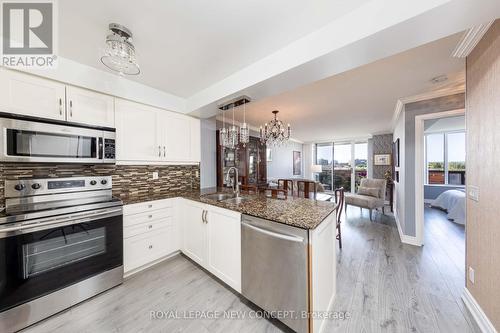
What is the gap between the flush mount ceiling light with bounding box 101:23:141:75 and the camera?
1387 mm

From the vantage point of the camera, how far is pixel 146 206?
2.24 meters

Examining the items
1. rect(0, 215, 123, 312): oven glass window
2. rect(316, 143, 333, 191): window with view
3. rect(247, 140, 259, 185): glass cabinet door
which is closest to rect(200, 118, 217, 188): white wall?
rect(247, 140, 259, 185): glass cabinet door

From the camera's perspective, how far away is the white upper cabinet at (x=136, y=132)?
222 centimetres

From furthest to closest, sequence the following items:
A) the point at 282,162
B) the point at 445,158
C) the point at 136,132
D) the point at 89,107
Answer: the point at 282,162 < the point at 445,158 < the point at 136,132 < the point at 89,107

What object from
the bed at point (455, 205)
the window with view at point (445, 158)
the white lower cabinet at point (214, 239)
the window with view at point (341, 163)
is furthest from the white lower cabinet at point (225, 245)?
the window with view at point (445, 158)

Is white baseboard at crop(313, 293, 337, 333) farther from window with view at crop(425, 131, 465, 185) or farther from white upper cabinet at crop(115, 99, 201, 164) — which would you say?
window with view at crop(425, 131, 465, 185)

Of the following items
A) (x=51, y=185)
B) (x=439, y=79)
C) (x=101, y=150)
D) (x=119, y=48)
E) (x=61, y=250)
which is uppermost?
(x=439, y=79)

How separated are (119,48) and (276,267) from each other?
2150 millimetres

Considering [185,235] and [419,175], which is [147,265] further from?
[419,175]

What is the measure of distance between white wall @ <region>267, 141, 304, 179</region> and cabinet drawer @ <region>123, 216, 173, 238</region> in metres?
4.07

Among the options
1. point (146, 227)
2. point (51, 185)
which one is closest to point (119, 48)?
point (51, 185)

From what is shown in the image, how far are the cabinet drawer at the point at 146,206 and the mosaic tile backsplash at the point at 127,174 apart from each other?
40 centimetres

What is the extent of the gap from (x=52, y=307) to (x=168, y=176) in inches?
70.4

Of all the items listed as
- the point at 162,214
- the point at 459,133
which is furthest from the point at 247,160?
the point at 459,133
